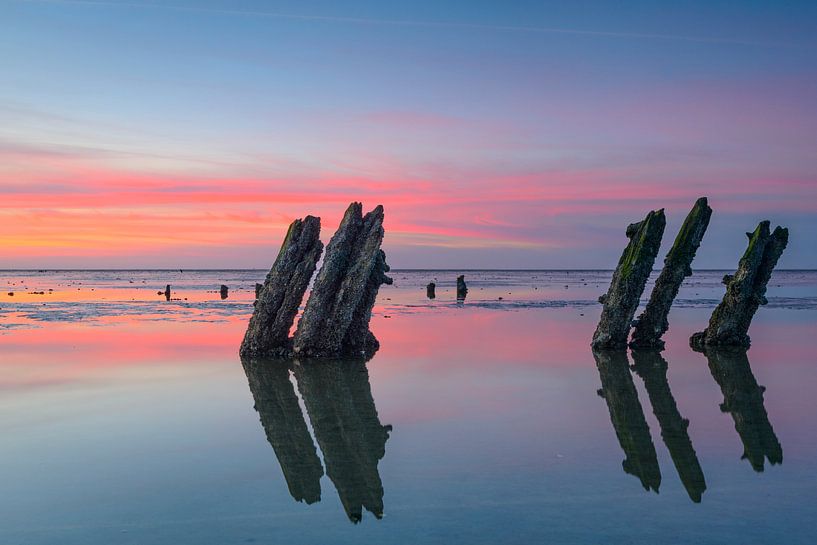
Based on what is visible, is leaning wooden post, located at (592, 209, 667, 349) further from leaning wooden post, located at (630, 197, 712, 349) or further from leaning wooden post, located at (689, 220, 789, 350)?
leaning wooden post, located at (689, 220, 789, 350)

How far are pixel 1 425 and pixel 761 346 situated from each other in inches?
748

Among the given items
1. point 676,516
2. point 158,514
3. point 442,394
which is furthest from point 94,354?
point 676,516

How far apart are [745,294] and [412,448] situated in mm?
15849

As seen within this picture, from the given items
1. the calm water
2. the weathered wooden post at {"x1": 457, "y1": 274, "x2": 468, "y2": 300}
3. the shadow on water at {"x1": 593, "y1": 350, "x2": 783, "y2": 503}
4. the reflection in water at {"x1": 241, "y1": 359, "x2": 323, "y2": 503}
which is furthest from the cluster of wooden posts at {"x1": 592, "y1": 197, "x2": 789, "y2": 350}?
the weathered wooden post at {"x1": 457, "y1": 274, "x2": 468, "y2": 300}

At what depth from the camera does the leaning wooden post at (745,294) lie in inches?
847

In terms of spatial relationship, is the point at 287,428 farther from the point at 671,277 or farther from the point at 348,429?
the point at 671,277

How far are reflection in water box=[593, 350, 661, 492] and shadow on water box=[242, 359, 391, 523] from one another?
2.93 meters

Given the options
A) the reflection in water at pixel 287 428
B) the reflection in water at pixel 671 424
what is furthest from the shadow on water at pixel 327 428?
the reflection in water at pixel 671 424

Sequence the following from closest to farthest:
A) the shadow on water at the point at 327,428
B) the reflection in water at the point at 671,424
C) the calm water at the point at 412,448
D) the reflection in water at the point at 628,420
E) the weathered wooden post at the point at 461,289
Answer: the calm water at the point at 412,448, the shadow on water at the point at 327,428, the reflection in water at the point at 671,424, the reflection in water at the point at 628,420, the weathered wooden post at the point at 461,289

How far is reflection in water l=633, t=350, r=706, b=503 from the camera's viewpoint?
26.6 feet

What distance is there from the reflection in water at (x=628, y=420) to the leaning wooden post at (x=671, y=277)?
8.84 feet

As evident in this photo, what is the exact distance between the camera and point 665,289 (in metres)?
21.4

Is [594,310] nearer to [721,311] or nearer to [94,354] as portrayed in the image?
[721,311]

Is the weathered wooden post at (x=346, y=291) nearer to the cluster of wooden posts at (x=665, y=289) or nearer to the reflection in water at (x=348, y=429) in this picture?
the reflection in water at (x=348, y=429)
